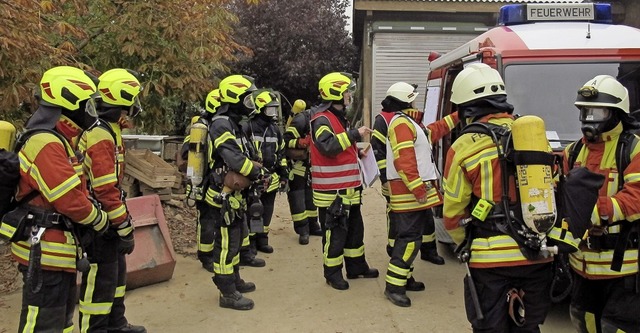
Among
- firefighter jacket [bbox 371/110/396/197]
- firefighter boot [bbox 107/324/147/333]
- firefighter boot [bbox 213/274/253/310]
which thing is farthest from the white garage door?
firefighter boot [bbox 107/324/147/333]

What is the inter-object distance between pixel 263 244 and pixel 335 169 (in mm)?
2131

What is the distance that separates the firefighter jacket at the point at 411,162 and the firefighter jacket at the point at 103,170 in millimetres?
2379

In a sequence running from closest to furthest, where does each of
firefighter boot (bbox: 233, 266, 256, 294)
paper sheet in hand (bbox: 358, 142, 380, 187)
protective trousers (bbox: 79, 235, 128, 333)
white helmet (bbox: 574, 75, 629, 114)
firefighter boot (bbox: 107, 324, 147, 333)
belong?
white helmet (bbox: 574, 75, 629, 114) → protective trousers (bbox: 79, 235, 128, 333) → firefighter boot (bbox: 107, 324, 147, 333) → firefighter boot (bbox: 233, 266, 256, 294) → paper sheet in hand (bbox: 358, 142, 380, 187)

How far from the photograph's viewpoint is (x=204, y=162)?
5613 mm

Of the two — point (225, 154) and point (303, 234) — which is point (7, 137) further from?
point (303, 234)

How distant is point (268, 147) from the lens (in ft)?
23.7

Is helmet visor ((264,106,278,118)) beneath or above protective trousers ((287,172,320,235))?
above

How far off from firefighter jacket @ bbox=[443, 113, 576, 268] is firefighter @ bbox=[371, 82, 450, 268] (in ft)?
6.77

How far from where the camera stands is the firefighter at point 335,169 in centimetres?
560

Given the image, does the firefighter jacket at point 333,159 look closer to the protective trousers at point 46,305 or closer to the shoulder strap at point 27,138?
the shoulder strap at point 27,138

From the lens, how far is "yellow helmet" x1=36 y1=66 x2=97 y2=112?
3582 mm

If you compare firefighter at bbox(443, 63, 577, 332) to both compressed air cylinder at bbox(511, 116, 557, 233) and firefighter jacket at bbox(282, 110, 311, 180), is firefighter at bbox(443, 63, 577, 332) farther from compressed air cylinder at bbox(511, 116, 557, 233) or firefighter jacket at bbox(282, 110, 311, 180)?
firefighter jacket at bbox(282, 110, 311, 180)

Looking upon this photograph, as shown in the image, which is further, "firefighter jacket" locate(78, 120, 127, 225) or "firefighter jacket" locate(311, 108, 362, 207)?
"firefighter jacket" locate(311, 108, 362, 207)

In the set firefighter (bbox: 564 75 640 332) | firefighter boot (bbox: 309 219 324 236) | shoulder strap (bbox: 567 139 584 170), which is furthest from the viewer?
firefighter boot (bbox: 309 219 324 236)
